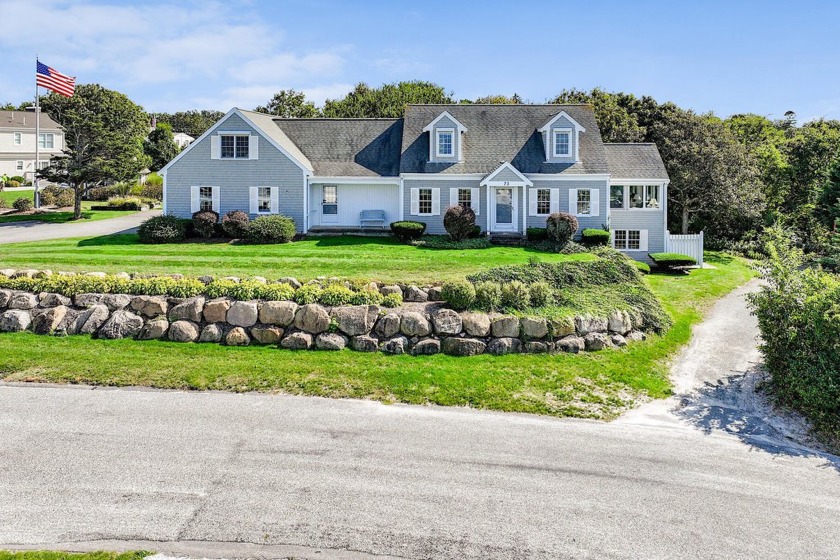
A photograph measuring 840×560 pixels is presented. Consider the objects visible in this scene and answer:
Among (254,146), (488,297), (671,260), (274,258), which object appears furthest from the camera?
(254,146)

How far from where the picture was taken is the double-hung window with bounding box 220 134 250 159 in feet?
84.7

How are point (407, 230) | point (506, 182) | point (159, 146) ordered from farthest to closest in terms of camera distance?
point (159, 146) → point (506, 182) → point (407, 230)

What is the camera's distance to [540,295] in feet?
45.5

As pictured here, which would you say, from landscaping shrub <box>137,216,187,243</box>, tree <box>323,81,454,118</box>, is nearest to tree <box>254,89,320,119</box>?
tree <box>323,81,454,118</box>

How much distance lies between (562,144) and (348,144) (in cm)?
1072

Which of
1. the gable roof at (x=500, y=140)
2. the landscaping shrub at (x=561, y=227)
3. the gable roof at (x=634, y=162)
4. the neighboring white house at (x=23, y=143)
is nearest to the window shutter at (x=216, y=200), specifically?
the gable roof at (x=500, y=140)

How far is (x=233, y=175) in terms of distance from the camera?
25.9 m

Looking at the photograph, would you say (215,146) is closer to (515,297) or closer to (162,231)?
(162,231)

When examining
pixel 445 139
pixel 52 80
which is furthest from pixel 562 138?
pixel 52 80

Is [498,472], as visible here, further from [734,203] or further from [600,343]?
[734,203]

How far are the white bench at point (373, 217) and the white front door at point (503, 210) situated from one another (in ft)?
17.0

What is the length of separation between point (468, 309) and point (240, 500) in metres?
7.59

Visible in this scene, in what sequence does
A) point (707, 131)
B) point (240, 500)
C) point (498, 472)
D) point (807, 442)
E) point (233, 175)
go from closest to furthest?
point (240, 500) < point (498, 472) < point (807, 442) < point (233, 175) < point (707, 131)

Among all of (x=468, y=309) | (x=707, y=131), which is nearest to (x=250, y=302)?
(x=468, y=309)
